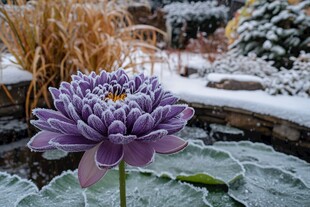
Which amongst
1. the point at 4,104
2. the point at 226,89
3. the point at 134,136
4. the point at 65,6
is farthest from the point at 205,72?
the point at 134,136

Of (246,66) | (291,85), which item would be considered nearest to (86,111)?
(291,85)

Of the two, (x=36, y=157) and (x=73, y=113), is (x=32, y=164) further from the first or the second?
(x=73, y=113)

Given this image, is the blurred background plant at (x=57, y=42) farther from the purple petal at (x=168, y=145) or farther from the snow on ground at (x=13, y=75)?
the purple petal at (x=168, y=145)

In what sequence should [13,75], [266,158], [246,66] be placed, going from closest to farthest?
[266,158] → [13,75] → [246,66]

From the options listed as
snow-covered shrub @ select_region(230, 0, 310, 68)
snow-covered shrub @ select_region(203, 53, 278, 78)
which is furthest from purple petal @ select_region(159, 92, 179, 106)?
snow-covered shrub @ select_region(230, 0, 310, 68)

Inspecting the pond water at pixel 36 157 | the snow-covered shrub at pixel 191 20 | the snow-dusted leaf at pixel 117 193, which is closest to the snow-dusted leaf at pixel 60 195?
the snow-dusted leaf at pixel 117 193

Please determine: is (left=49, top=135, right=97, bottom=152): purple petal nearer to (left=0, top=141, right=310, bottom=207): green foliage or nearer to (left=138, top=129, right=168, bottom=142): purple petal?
(left=138, top=129, right=168, bottom=142): purple petal

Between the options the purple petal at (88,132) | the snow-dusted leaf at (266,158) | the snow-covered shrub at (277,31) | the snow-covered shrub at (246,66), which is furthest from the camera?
the snow-covered shrub at (277,31)
